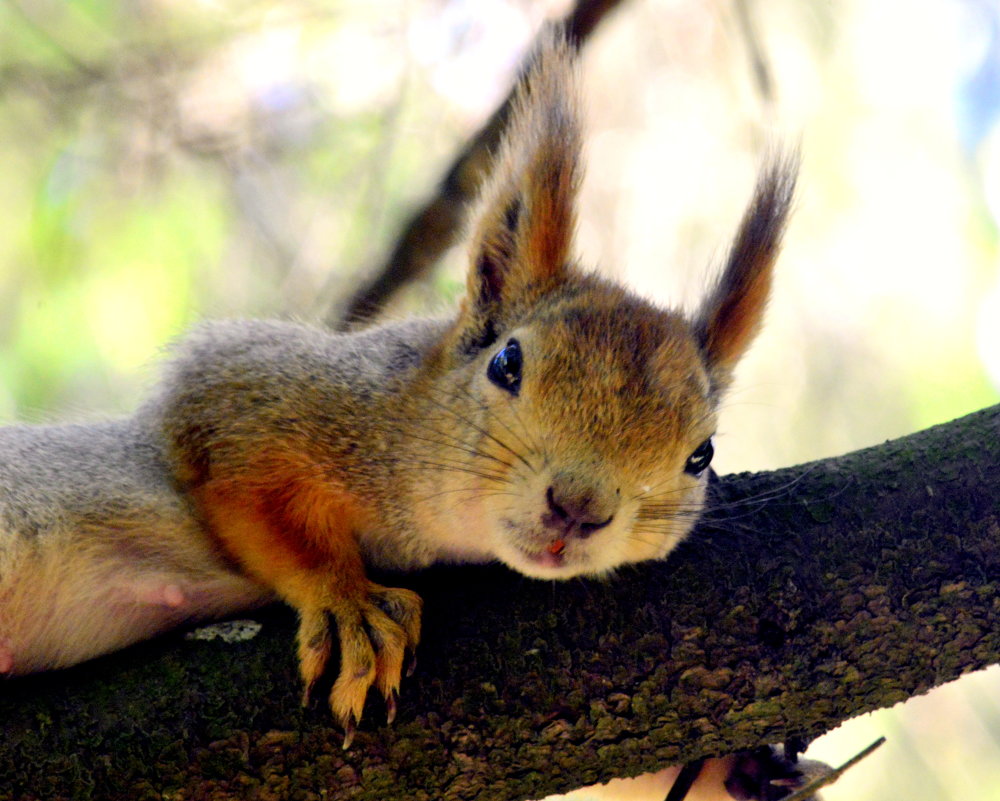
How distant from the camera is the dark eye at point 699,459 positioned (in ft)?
8.96

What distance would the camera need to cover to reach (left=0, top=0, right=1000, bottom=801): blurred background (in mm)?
4188

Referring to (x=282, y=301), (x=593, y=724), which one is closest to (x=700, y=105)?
(x=282, y=301)

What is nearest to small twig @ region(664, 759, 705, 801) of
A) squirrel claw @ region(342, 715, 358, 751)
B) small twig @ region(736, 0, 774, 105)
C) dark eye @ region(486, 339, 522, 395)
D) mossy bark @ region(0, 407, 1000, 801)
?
mossy bark @ region(0, 407, 1000, 801)

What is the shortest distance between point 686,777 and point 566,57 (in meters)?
1.89

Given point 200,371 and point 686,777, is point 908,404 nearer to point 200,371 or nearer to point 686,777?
point 686,777

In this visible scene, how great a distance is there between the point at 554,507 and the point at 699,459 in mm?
565

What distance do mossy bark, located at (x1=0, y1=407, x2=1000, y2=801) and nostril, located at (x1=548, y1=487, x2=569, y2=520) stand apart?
28cm

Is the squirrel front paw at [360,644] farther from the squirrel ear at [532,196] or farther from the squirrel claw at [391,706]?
the squirrel ear at [532,196]

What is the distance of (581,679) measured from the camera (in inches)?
92.9

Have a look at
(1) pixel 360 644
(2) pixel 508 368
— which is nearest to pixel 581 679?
(1) pixel 360 644

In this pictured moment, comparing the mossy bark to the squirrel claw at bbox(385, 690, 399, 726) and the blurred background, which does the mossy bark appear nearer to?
the squirrel claw at bbox(385, 690, 399, 726)

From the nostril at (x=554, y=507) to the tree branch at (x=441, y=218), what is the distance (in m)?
1.44

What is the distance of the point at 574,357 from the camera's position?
104 inches

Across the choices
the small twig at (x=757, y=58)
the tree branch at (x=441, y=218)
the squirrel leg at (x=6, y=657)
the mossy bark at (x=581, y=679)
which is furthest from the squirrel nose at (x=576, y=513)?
the small twig at (x=757, y=58)
